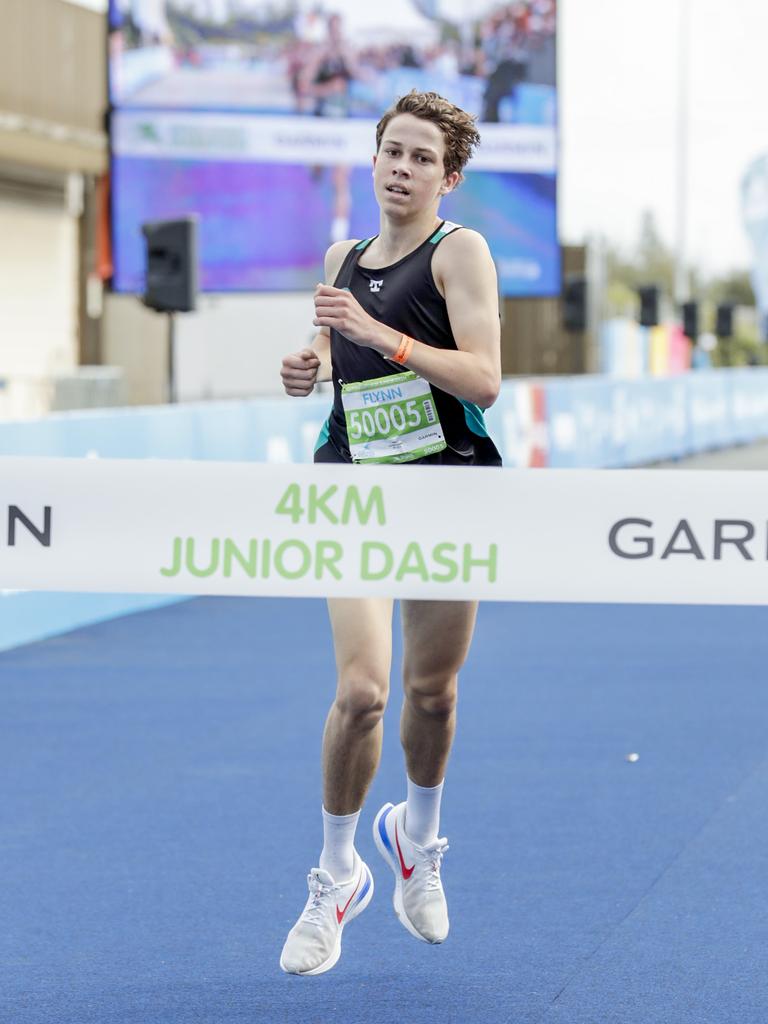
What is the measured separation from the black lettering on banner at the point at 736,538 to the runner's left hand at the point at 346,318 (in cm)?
90

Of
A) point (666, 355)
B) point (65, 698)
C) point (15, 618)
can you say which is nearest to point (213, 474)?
point (65, 698)

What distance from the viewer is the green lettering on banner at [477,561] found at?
14.6 feet

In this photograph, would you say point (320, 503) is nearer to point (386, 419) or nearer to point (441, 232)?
point (386, 419)

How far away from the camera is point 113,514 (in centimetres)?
450

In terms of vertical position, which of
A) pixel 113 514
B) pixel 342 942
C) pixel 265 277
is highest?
pixel 265 277

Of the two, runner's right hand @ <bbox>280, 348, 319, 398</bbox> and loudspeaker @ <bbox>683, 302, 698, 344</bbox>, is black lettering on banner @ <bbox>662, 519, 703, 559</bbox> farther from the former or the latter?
loudspeaker @ <bbox>683, 302, 698, 344</bbox>

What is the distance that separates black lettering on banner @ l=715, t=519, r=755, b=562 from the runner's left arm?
598 millimetres

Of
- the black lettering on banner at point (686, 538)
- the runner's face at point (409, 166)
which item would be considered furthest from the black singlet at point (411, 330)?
the black lettering on banner at point (686, 538)

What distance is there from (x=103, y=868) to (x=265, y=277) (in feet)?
52.2

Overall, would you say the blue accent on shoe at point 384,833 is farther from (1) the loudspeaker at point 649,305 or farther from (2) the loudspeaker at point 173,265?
(1) the loudspeaker at point 649,305

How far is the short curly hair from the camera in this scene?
183 inches

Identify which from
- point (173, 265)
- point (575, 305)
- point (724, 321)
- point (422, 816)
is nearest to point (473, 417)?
point (422, 816)

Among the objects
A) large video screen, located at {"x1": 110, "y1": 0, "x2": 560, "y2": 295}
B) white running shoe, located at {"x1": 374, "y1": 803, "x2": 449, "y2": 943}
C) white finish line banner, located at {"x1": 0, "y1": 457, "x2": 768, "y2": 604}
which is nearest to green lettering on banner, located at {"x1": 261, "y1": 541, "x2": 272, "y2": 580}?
white finish line banner, located at {"x1": 0, "y1": 457, "x2": 768, "y2": 604}

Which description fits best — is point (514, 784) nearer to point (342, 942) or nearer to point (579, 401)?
point (342, 942)
